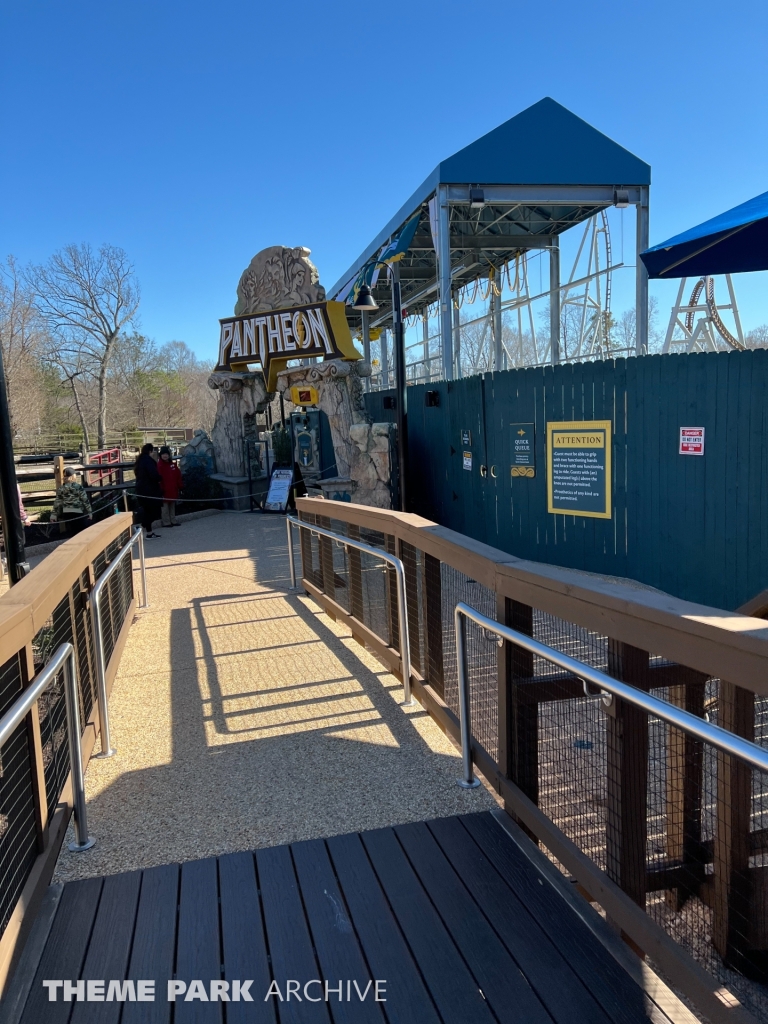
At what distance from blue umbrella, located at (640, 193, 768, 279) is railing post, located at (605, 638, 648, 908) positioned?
3.43m

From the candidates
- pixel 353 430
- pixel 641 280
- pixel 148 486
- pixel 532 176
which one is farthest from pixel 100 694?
pixel 641 280

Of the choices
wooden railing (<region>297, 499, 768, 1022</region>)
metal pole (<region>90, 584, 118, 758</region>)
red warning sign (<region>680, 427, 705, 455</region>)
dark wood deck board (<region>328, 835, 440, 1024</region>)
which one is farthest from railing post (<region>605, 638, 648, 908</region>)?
red warning sign (<region>680, 427, 705, 455</region>)

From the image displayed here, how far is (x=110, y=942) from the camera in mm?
2295

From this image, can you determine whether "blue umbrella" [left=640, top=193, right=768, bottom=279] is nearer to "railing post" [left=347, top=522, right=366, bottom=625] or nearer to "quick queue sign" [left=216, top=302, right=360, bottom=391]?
"railing post" [left=347, top=522, right=366, bottom=625]

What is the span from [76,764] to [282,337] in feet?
38.4

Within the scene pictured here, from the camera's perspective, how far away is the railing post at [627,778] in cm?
222

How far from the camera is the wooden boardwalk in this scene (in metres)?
2.00

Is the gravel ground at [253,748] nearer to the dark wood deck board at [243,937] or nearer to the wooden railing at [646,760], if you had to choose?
the dark wood deck board at [243,937]

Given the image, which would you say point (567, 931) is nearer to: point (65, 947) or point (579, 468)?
point (65, 947)

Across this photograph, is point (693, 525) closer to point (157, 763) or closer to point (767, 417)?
point (767, 417)

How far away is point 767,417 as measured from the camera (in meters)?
6.07

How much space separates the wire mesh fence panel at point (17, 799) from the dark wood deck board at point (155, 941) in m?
0.40

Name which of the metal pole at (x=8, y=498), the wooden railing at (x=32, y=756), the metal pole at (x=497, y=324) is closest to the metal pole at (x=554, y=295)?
the metal pole at (x=497, y=324)

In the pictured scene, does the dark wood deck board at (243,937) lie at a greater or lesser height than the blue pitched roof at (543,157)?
lesser
